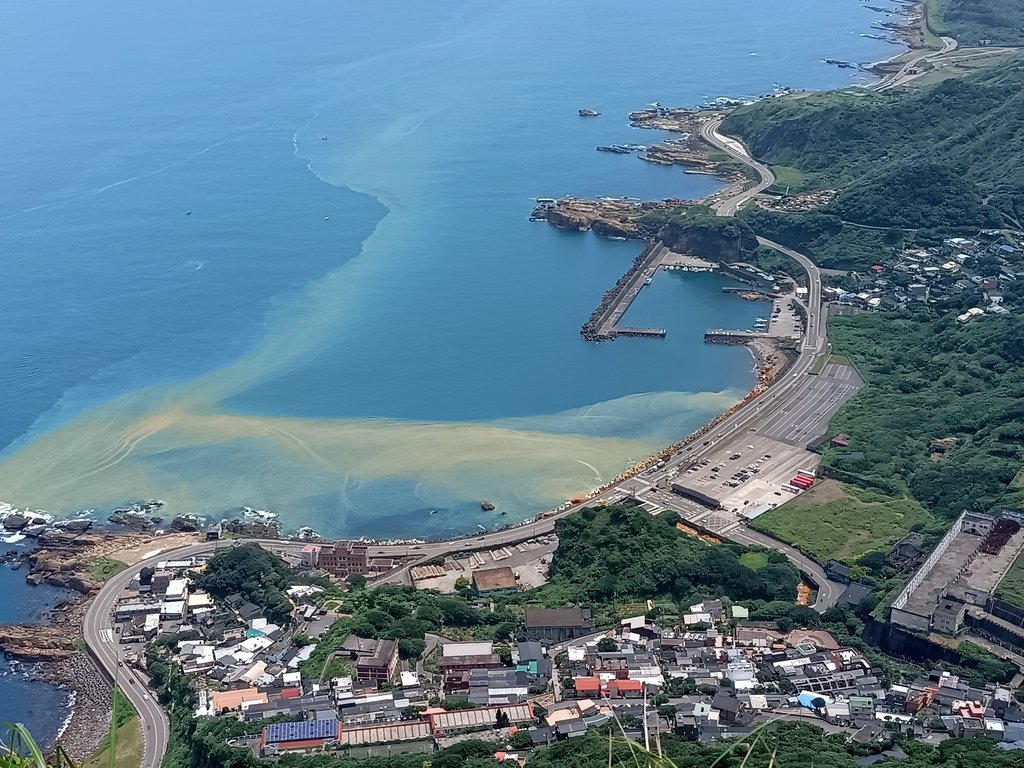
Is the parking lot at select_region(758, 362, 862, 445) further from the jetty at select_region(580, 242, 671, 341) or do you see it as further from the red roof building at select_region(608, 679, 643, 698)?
the red roof building at select_region(608, 679, 643, 698)

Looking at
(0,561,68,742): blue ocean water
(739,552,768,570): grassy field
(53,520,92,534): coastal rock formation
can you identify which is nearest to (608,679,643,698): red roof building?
(739,552,768,570): grassy field

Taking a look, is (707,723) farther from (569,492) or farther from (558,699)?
(569,492)

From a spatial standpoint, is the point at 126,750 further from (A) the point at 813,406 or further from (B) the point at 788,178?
(B) the point at 788,178

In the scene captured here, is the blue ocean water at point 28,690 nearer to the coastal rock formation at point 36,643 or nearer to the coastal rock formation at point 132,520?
the coastal rock formation at point 36,643

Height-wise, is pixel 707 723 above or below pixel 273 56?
below

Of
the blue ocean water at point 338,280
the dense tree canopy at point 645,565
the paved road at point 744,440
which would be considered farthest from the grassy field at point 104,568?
the dense tree canopy at point 645,565

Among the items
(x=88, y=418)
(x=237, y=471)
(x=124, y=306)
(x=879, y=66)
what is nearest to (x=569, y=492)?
(x=237, y=471)
